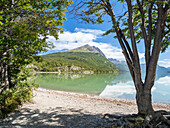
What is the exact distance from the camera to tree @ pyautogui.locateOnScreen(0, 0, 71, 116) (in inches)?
207

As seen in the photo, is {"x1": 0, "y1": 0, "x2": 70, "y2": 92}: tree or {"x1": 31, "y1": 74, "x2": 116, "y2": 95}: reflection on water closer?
{"x1": 0, "y1": 0, "x2": 70, "y2": 92}: tree

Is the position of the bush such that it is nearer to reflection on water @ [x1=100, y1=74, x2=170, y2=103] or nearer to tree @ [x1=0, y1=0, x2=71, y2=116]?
tree @ [x1=0, y1=0, x2=71, y2=116]

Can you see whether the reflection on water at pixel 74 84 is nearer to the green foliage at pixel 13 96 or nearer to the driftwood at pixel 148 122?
the green foliage at pixel 13 96

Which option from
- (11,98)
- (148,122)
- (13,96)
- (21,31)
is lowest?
(148,122)

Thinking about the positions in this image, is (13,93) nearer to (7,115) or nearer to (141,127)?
(7,115)

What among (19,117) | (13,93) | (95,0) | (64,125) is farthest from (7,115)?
(95,0)

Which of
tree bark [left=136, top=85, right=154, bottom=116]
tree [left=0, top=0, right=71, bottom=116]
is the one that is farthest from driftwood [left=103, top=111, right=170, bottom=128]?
tree [left=0, top=0, right=71, bottom=116]

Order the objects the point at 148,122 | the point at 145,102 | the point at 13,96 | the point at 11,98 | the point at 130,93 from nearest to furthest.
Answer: the point at 148,122, the point at 145,102, the point at 13,96, the point at 11,98, the point at 130,93

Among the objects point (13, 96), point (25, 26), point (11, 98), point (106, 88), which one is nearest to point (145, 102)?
point (25, 26)

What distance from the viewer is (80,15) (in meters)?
6.26

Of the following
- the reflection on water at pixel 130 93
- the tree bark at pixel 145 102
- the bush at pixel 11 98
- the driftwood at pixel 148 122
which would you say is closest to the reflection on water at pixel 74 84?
the reflection on water at pixel 130 93

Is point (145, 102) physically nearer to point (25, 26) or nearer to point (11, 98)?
point (25, 26)

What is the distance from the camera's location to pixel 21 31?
5137 mm

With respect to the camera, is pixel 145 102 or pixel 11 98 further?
pixel 11 98
